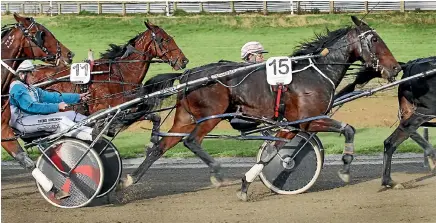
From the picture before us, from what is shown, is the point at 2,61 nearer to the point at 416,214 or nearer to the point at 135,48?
the point at 135,48

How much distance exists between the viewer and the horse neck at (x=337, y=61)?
929 centimetres

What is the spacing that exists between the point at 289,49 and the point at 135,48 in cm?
879

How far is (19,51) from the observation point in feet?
30.8

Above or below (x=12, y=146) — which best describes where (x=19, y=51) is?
above

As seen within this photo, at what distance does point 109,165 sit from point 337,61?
2244 millimetres

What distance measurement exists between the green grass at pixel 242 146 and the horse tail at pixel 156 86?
2603 mm

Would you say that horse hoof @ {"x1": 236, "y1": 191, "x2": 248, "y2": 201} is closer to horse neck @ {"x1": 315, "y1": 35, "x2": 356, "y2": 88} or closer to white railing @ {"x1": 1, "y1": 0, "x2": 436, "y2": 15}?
horse neck @ {"x1": 315, "y1": 35, "x2": 356, "y2": 88}

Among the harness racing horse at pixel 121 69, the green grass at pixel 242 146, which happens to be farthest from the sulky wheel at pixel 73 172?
the green grass at pixel 242 146

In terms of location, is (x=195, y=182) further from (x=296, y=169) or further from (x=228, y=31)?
(x=228, y=31)

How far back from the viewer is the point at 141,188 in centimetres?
983

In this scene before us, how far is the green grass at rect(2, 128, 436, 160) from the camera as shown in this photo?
12382 mm

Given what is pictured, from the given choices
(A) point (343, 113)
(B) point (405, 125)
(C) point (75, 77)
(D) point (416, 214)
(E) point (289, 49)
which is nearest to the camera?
(D) point (416, 214)

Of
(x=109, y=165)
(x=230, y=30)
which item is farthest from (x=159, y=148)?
(x=230, y=30)

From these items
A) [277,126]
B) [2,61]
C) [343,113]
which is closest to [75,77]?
[2,61]
